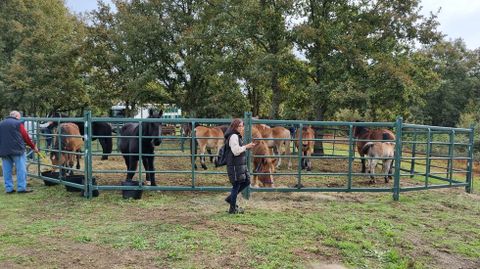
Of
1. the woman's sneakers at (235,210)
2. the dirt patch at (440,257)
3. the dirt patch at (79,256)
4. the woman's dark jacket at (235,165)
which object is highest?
the woman's dark jacket at (235,165)

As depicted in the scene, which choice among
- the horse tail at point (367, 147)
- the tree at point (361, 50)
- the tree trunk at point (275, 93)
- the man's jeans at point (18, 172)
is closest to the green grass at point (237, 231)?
the man's jeans at point (18, 172)

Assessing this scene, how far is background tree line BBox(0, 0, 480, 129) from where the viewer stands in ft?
49.2

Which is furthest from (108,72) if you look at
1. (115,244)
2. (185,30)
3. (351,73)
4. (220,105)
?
(115,244)

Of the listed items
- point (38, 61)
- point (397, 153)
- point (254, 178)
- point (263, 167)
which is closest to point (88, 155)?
point (254, 178)

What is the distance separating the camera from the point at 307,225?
236 inches

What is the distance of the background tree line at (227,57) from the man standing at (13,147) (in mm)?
9225

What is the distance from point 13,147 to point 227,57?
1103cm

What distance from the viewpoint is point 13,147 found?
838cm

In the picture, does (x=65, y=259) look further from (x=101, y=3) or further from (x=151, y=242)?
(x=101, y=3)

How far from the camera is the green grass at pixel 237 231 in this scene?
4.70 m

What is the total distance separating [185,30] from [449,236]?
57.5 feet

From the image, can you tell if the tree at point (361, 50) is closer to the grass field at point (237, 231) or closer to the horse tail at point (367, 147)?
the horse tail at point (367, 147)

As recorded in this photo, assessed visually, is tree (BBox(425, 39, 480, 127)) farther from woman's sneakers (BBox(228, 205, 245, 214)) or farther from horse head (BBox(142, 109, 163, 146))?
woman's sneakers (BBox(228, 205, 245, 214))

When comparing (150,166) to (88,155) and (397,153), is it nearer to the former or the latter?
(88,155)
